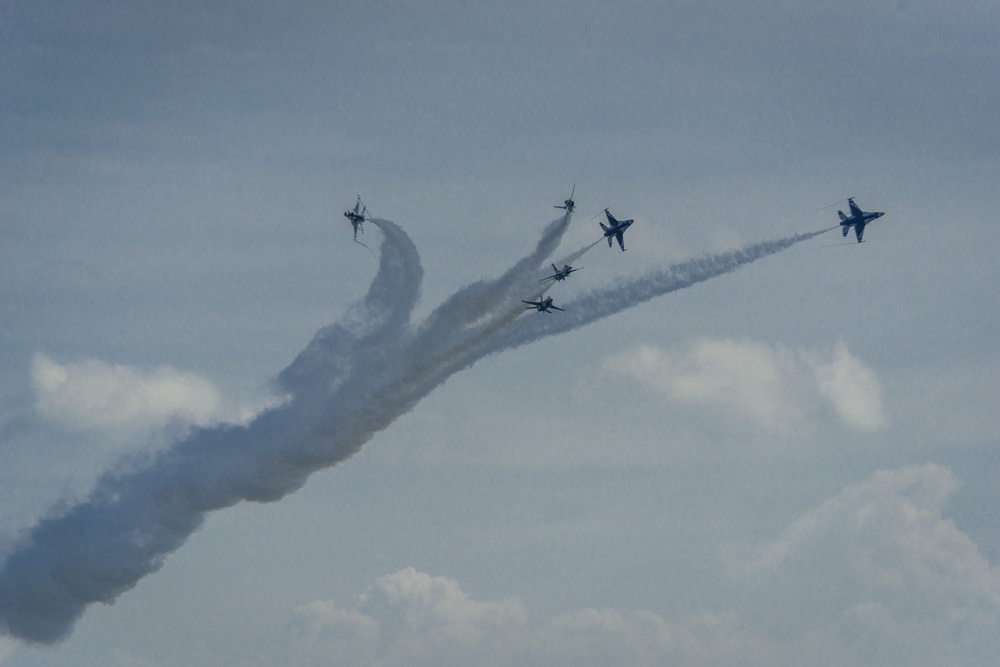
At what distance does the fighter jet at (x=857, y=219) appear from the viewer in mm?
118312

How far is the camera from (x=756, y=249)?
106250 millimetres

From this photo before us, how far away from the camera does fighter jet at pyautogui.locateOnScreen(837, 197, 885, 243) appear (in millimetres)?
118312

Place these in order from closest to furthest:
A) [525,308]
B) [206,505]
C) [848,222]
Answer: [525,308], [206,505], [848,222]

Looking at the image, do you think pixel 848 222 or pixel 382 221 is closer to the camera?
pixel 382 221

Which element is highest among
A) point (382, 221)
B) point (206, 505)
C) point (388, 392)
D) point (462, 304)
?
point (382, 221)

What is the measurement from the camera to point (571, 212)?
104m

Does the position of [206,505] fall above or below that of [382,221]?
below

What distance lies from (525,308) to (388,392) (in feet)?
41.4

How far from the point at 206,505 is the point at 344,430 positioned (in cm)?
1451

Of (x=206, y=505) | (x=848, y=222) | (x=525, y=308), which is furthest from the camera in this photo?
(x=848, y=222)

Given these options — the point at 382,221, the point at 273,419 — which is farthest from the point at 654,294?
the point at 273,419

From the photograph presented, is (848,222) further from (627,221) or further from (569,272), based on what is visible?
(569,272)

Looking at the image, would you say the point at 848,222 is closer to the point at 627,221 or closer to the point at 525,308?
the point at 627,221

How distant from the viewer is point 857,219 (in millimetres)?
118438
